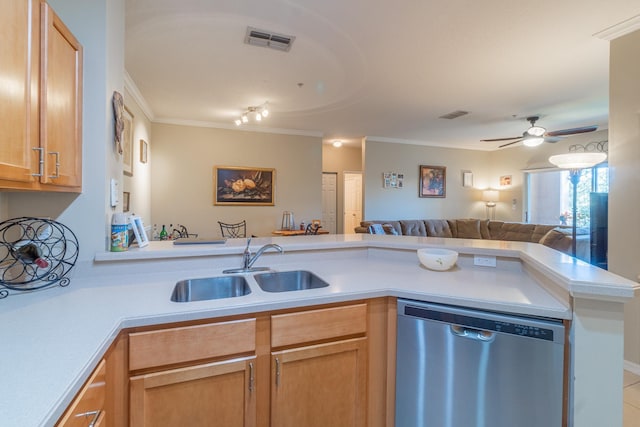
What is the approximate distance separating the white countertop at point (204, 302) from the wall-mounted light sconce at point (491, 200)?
6.11m

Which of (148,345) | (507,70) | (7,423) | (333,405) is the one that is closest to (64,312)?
(148,345)

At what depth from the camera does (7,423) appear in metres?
0.55

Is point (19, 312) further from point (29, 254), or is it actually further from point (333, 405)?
point (333, 405)

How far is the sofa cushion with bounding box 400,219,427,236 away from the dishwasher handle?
4.61m

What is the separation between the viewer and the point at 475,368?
1.28 m

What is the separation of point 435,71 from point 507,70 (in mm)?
747

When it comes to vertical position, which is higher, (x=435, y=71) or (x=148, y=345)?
(x=435, y=71)

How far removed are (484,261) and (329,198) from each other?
5704 mm

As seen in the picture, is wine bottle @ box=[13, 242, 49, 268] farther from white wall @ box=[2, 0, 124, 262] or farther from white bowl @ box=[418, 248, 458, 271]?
white bowl @ box=[418, 248, 458, 271]

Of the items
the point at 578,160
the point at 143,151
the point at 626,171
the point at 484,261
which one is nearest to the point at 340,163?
the point at 143,151

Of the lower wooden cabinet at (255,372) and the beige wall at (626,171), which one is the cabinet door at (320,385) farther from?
the beige wall at (626,171)

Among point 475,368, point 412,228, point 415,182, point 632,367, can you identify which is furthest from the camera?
point 415,182

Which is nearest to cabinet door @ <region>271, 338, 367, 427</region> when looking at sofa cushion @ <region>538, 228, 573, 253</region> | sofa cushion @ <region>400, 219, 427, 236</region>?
sofa cushion @ <region>538, 228, 573, 253</region>

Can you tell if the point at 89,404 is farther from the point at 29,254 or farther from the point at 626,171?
the point at 626,171
